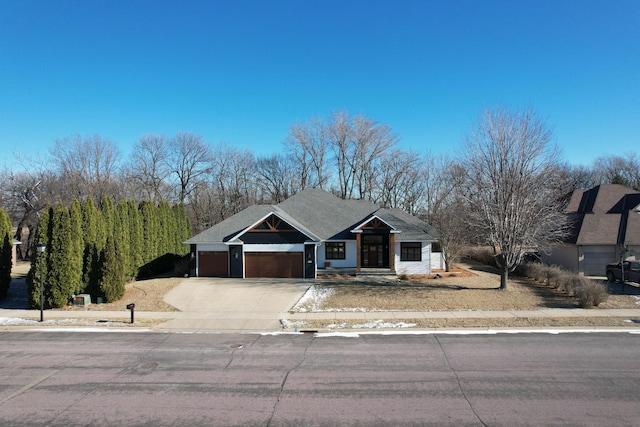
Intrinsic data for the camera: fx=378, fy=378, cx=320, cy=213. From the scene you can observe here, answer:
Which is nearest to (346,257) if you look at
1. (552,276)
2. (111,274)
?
(552,276)

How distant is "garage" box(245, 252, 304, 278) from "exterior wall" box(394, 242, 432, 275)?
283 inches

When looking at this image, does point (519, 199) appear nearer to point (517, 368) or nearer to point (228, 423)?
point (517, 368)

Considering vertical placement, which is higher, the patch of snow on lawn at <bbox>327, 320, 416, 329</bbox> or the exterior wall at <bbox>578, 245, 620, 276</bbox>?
the exterior wall at <bbox>578, 245, 620, 276</bbox>

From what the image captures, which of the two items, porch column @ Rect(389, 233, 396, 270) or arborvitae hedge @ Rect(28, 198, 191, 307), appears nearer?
arborvitae hedge @ Rect(28, 198, 191, 307)

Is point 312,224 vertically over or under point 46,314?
over

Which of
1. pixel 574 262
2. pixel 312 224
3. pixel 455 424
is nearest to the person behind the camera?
pixel 455 424

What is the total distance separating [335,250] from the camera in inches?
1143

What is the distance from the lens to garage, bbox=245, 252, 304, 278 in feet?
89.0

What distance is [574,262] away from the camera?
28.0 meters

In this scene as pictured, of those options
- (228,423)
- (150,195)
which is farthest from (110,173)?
(228,423)

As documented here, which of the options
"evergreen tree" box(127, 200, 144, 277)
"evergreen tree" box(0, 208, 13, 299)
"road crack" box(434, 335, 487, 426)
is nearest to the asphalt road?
"road crack" box(434, 335, 487, 426)

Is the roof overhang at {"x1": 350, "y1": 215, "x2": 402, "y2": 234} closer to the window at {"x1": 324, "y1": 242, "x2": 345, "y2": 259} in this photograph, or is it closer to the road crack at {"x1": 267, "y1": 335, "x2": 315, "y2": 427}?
the window at {"x1": 324, "y1": 242, "x2": 345, "y2": 259}

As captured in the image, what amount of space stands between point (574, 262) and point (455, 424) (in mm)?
26596

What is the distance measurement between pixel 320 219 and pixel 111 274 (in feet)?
54.1
